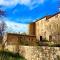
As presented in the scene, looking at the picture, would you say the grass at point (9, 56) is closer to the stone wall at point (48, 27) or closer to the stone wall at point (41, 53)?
the stone wall at point (41, 53)

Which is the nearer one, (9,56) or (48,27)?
(9,56)

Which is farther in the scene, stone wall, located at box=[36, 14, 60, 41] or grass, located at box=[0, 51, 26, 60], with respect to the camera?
stone wall, located at box=[36, 14, 60, 41]

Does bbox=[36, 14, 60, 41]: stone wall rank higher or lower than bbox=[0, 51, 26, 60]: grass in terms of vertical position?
higher

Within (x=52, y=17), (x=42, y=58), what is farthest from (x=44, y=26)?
(x=42, y=58)

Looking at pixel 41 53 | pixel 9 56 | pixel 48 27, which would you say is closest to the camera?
pixel 41 53

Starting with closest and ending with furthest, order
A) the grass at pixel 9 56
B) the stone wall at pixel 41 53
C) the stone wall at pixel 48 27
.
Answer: the stone wall at pixel 41 53
the grass at pixel 9 56
the stone wall at pixel 48 27

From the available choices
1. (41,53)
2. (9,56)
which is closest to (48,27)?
(41,53)

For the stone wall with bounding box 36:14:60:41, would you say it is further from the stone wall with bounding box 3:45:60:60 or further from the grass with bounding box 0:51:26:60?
the grass with bounding box 0:51:26:60

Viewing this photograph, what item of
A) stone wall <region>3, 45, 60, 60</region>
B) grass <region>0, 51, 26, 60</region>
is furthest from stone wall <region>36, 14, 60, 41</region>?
grass <region>0, 51, 26, 60</region>

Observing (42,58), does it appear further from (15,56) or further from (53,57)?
(15,56)

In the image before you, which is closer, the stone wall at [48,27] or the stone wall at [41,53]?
the stone wall at [41,53]

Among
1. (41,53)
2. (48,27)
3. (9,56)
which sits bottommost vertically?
(9,56)

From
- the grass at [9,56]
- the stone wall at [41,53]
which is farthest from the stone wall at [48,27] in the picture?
the grass at [9,56]

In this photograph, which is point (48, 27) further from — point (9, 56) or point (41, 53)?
point (9, 56)
